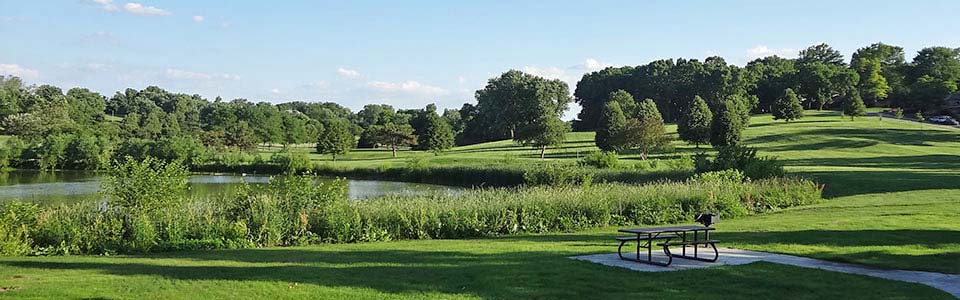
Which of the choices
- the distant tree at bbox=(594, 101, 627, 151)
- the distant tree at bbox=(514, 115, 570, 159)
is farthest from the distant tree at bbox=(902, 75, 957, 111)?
the distant tree at bbox=(514, 115, 570, 159)

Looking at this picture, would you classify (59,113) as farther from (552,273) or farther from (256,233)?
(552,273)

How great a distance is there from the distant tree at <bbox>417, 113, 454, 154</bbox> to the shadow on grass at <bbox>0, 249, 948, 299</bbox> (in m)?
62.2

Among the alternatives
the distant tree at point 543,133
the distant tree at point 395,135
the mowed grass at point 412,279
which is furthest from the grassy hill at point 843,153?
the mowed grass at point 412,279

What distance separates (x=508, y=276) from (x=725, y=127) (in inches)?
1908

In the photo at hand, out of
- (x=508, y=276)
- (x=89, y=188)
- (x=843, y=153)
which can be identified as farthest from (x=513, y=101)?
(x=508, y=276)

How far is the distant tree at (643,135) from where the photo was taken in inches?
2035

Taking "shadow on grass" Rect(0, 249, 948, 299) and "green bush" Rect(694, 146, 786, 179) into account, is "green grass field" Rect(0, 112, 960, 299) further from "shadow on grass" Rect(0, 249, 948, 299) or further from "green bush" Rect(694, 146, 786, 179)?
"green bush" Rect(694, 146, 786, 179)

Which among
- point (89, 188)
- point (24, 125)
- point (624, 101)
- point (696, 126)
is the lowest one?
point (89, 188)

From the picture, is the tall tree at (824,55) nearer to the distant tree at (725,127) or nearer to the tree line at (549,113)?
the tree line at (549,113)

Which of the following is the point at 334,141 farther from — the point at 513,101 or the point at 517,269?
the point at 517,269

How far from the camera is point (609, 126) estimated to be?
2285 inches

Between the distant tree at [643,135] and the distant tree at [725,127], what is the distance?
4316mm

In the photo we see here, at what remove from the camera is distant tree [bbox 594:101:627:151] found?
56.6 metres

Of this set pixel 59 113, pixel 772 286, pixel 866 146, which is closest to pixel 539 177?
pixel 772 286
